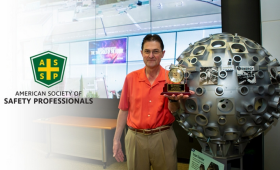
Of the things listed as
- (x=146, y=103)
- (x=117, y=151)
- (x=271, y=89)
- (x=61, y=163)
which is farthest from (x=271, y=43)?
(x=61, y=163)

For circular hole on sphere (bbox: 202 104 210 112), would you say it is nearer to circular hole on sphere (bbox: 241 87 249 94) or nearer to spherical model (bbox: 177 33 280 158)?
spherical model (bbox: 177 33 280 158)

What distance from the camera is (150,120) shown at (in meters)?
1.56

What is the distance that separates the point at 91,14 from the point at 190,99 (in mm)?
3004

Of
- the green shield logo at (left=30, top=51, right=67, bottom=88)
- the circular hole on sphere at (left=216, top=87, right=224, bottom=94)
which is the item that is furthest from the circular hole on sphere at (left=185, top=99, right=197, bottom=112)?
the green shield logo at (left=30, top=51, right=67, bottom=88)

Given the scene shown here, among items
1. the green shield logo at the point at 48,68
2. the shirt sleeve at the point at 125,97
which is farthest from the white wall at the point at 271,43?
the green shield logo at the point at 48,68

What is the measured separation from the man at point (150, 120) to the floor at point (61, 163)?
1509 mm

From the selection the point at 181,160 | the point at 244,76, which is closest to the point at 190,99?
the point at 244,76

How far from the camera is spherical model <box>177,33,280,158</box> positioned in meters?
1.20

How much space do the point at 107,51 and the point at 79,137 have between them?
166 cm

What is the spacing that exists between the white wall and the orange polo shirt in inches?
53.1

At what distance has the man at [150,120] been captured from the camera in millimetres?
1543

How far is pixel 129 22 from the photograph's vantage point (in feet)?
10.8

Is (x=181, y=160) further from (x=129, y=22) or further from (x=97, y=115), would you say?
(x=129, y=22)

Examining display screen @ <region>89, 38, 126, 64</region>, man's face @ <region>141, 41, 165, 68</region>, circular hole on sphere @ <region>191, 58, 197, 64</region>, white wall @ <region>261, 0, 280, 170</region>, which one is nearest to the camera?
circular hole on sphere @ <region>191, 58, 197, 64</region>
